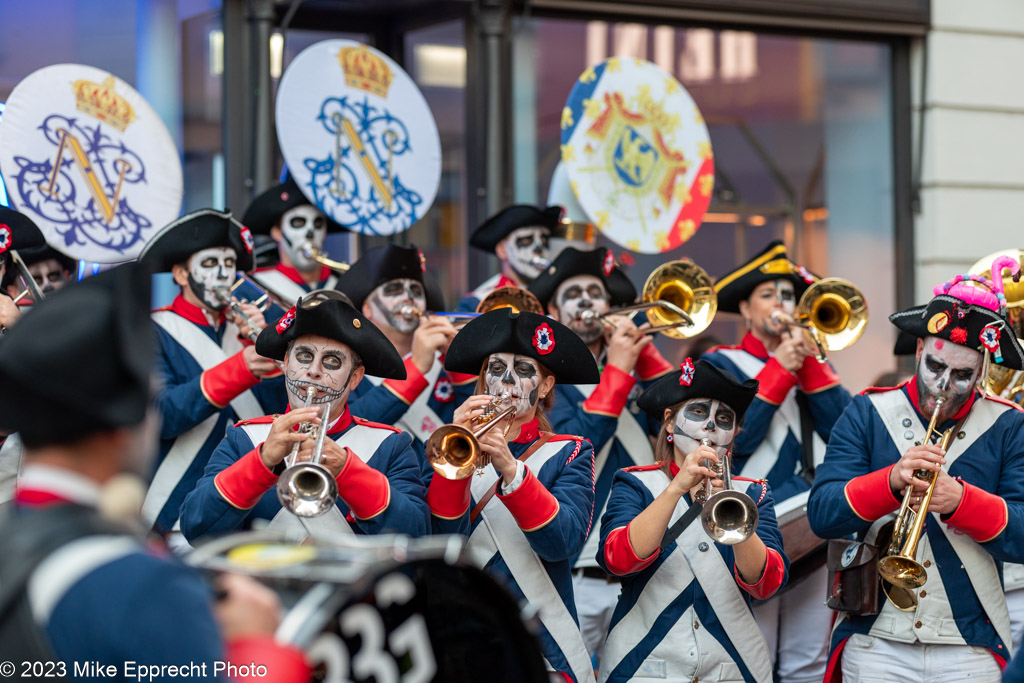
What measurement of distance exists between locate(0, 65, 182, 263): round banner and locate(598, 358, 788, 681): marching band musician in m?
2.91

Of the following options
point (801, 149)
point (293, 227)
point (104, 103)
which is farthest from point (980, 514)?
point (801, 149)

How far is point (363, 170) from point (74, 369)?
4.86 meters

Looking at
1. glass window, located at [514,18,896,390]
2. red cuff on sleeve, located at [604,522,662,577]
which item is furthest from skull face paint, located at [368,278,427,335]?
glass window, located at [514,18,896,390]

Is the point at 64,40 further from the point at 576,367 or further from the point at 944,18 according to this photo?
the point at 944,18

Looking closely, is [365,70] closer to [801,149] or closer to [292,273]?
[292,273]

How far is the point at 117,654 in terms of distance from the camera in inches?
79.7

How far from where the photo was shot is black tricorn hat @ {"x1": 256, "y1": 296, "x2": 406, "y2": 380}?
14.3 feet

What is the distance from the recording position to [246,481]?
3.90 meters

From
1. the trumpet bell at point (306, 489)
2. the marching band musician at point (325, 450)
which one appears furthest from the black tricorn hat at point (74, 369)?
the marching band musician at point (325, 450)

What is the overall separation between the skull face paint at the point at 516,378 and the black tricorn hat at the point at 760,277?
88.1 inches

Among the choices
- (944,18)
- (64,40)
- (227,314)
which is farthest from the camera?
(944,18)

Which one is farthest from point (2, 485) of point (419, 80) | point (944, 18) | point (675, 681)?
point (944, 18)

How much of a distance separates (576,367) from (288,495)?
131cm

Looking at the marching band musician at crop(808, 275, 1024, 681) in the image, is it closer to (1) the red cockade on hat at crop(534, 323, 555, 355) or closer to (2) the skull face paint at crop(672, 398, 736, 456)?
(2) the skull face paint at crop(672, 398, 736, 456)
